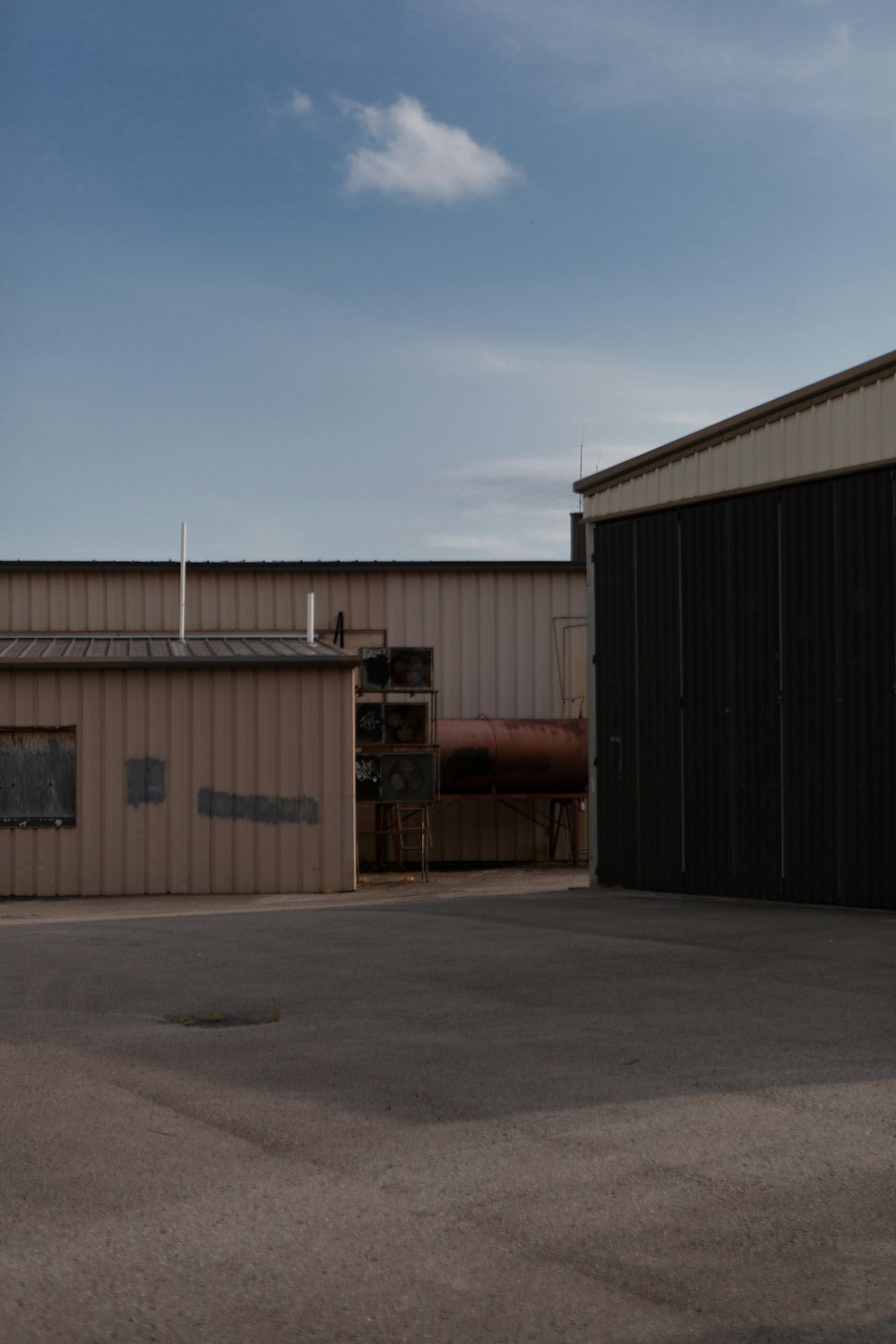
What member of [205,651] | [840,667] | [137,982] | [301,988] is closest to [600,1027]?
[301,988]

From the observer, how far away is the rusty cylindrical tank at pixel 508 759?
72.0ft

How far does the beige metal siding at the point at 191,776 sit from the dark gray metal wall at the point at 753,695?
3518 mm

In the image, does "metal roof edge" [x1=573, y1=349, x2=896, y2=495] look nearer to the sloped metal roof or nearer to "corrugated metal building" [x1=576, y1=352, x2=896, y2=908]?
"corrugated metal building" [x1=576, y1=352, x2=896, y2=908]

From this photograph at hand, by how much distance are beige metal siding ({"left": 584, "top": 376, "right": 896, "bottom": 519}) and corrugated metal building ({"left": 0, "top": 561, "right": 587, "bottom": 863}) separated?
25.1 ft

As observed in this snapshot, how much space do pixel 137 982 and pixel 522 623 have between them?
50.8 feet

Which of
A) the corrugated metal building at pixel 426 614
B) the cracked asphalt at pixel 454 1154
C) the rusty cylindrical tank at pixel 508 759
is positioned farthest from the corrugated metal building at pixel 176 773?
the cracked asphalt at pixel 454 1154

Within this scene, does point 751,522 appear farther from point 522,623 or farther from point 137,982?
point 522,623

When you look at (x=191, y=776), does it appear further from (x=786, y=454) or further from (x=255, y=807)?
(x=786, y=454)

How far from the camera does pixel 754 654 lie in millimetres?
14375

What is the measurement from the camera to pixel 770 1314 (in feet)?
12.3

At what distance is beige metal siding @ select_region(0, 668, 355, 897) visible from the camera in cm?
1766

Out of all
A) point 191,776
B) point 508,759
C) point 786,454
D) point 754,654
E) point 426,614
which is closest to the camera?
point 786,454

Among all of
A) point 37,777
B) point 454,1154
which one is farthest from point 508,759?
point 454,1154

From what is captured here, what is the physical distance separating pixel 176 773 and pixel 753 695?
735 cm
